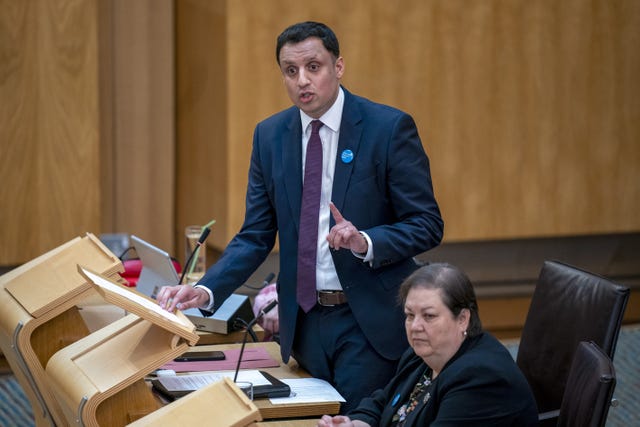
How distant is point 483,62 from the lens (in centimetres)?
543

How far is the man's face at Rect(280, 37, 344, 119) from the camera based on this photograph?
2.79m

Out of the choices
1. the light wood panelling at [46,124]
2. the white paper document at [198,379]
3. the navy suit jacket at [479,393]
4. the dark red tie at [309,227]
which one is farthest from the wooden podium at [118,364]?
the light wood panelling at [46,124]

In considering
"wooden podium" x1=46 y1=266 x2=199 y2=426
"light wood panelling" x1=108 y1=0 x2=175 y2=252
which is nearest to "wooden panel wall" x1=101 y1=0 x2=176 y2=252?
"light wood panelling" x1=108 y1=0 x2=175 y2=252

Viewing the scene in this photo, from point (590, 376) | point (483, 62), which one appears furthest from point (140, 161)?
point (590, 376)

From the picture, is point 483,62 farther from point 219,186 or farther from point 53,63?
point 53,63

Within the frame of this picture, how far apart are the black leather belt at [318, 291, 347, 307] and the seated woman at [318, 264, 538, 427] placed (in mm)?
342

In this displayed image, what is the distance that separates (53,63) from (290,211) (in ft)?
8.94

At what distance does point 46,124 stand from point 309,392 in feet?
9.98

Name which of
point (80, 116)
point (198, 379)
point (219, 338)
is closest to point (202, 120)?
point (80, 116)

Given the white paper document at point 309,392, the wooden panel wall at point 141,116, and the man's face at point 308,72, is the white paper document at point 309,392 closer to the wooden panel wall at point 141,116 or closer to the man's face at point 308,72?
the man's face at point 308,72

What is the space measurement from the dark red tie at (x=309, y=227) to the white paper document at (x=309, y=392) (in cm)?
21

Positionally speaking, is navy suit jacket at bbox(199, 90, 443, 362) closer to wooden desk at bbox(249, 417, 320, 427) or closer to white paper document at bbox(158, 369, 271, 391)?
white paper document at bbox(158, 369, 271, 391)

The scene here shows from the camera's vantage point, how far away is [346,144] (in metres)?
2.90

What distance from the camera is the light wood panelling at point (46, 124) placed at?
16.9 feet
